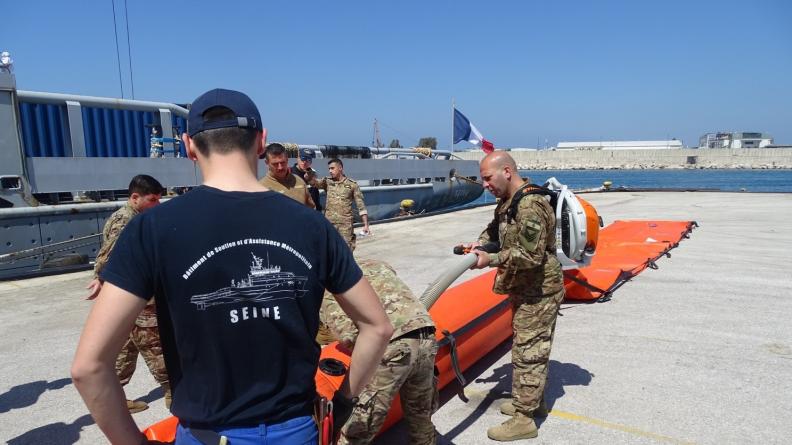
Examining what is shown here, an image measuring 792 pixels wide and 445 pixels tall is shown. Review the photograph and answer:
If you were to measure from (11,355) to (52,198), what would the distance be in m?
6.28

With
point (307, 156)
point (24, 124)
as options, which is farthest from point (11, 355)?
point (24, 124)

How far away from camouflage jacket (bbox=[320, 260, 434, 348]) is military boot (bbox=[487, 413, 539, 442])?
1246 mm

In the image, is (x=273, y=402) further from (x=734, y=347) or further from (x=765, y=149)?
(x=765, y=149)

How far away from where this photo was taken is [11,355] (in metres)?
4.53

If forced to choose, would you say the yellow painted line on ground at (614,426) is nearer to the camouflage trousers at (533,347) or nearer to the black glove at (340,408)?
the camouflage trousers at (533,347)

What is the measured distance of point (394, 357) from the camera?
2234 millimetres

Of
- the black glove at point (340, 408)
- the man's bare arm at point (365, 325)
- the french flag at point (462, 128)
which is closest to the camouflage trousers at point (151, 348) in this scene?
the black glove at point (340, 408)

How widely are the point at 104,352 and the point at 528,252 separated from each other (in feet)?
7.65

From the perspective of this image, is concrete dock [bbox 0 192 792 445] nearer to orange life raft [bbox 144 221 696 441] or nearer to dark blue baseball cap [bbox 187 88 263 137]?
orange life raft [bbox 144 221 696 441]

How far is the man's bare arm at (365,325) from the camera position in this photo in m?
1.39

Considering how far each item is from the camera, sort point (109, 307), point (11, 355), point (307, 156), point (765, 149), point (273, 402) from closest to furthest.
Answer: point (109, 307), point (273, 402), point (11, 355), point (307, 156), point (765, 149)

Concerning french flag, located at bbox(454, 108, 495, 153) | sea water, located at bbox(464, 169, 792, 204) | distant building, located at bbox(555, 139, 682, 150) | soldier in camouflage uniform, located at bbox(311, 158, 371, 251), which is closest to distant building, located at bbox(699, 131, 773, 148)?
distant building, located at bbox(555, 139, 682, 150)

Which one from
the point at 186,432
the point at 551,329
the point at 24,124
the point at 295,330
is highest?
the point at 24,124

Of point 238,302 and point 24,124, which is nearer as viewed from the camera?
point 238,302
